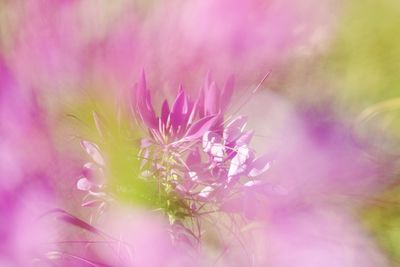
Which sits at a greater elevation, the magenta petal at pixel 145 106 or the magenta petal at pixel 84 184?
the magenta petal at pixel 145 106

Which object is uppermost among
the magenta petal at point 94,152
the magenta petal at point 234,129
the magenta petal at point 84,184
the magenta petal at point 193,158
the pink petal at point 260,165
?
the magenta petal at point 234,129

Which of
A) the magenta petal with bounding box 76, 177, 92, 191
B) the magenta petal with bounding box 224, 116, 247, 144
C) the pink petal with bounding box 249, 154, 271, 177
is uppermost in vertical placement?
the magenta petal with bounding box 224, 116, 247, 144

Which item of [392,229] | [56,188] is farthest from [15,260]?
[392,229]

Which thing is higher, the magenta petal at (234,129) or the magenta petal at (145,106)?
the magenta petal at (145,106)

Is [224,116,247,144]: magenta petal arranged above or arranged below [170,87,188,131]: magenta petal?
below

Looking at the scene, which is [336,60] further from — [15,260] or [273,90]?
[15,260]

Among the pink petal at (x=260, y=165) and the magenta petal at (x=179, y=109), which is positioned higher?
the magenta petal at (x=179, y=109)

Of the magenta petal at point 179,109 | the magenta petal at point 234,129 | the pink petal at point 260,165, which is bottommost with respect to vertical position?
the pink petal at point 260,165

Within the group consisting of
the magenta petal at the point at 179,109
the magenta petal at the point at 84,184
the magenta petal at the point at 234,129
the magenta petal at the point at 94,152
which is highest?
the magenta petal at the point at 179,109
